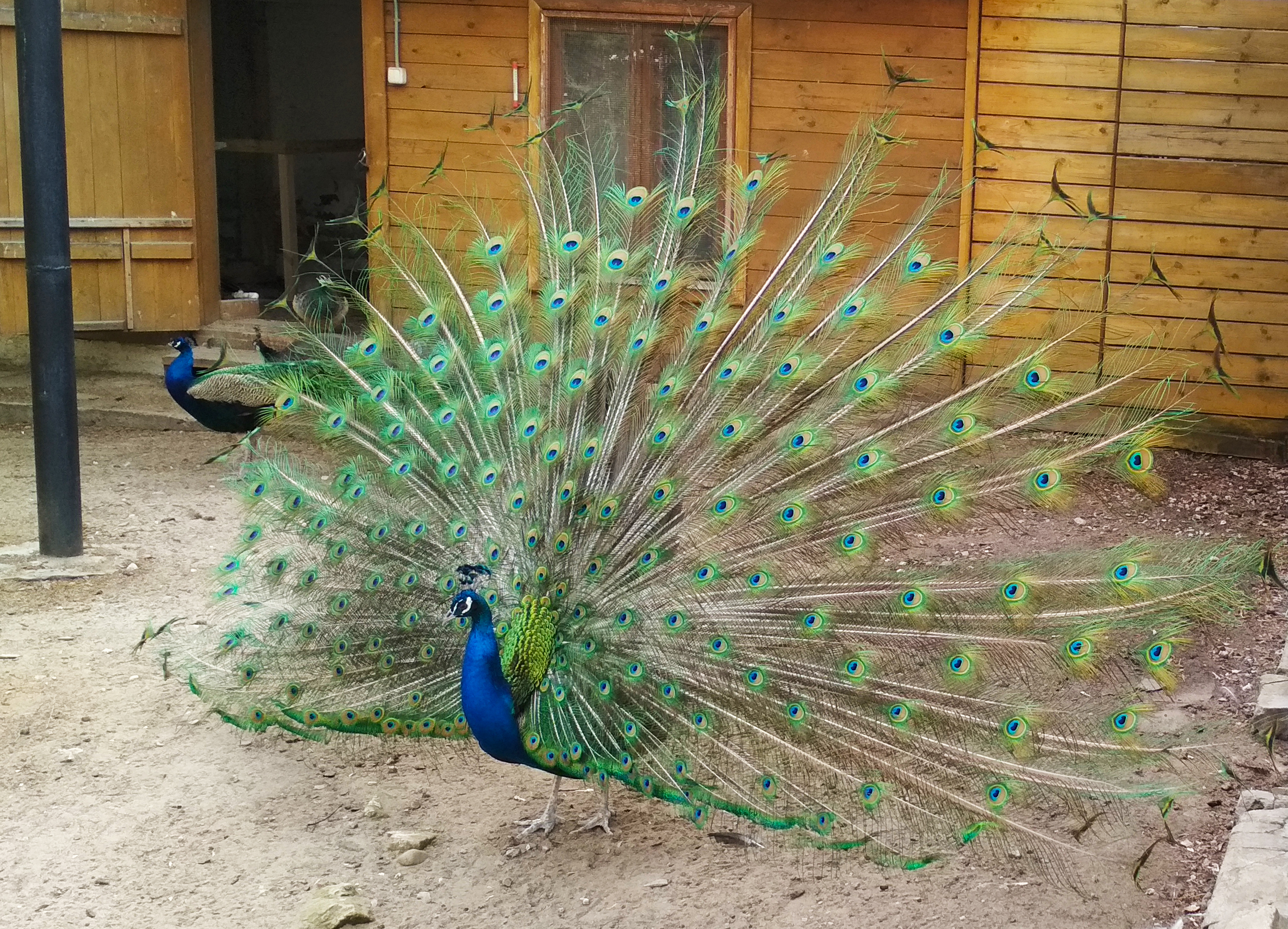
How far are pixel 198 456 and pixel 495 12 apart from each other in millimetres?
3384

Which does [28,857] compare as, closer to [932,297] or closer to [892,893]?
[892,893]

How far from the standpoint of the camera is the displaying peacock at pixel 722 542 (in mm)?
4102

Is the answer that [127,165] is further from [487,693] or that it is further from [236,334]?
[487,693]

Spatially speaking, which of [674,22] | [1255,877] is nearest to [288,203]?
[674,22]

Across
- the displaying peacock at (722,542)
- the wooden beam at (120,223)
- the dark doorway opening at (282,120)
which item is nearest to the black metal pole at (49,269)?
the displaying peacock at (722,542)

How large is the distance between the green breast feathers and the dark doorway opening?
9.16 meters

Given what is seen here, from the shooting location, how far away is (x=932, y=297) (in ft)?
15.4

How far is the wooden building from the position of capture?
8695 millimetres

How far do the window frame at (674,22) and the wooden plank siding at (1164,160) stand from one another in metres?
1.43

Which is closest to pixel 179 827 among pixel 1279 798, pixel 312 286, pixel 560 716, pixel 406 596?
pixel 406 596

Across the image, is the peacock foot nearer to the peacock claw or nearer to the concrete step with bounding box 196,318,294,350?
the peacock claw

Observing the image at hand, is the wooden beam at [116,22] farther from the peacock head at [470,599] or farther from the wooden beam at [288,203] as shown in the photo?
the peacock head at [470,599]

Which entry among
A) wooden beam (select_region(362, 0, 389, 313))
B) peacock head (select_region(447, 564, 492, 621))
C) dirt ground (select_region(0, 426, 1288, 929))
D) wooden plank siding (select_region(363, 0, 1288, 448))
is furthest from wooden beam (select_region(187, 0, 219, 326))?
peacock head (select_region(447, 564, 492, 621))

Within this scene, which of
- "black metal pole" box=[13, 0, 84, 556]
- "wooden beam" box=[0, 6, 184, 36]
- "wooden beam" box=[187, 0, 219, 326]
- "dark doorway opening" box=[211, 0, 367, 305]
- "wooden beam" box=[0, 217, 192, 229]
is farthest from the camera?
"dark doorway opening" box=[211, 0, 367, 305]
